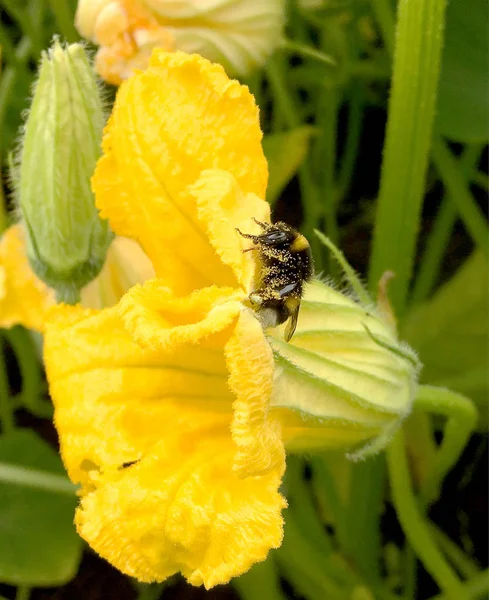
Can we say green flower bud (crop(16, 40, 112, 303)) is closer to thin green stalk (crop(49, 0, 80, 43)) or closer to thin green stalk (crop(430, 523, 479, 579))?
thin green stalk (crop(49, 0, 80, 43))

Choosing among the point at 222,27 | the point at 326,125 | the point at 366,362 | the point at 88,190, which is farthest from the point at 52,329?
the point at 326,125

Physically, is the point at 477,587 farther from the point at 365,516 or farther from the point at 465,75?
the point at 465,75

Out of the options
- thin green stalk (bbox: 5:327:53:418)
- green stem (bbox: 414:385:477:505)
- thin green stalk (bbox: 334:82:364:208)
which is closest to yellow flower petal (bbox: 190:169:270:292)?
green stem (bbox: 414:385:477:505)

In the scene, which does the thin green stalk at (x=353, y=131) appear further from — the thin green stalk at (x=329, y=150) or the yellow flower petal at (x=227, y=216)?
the yellow flower petal at (x=227, y=216)

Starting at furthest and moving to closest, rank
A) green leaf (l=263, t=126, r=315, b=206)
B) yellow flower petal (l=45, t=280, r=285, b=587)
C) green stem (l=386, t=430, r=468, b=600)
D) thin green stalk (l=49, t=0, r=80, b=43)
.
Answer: green leaf (l=263, t=126, r=315, b=206), thin green stalk (l=49, t=0, r=80, b=43), green stem (l=386, t=430, r=468, b=600), yellow flower petal (l=45, t=280, r=285, b=587)

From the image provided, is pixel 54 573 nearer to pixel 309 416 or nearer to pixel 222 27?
pixel 309 416

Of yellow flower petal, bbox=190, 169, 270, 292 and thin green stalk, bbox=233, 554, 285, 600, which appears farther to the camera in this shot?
thin green stalk, bbox=233, 554, 285, 600
